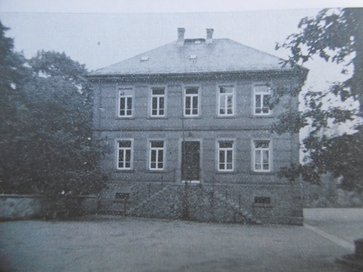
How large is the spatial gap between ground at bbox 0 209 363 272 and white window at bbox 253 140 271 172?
10.9 feet

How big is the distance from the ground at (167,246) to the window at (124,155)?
4194 mm

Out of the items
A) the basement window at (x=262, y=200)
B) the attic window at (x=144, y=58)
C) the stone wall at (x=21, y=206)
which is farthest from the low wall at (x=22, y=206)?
the basement window at (x=262, y=200)

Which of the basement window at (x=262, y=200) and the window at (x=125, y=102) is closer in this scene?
the basement window at (x=262, y=200)

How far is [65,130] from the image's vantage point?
60.1ft

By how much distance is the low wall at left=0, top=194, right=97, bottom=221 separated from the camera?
16.4 m

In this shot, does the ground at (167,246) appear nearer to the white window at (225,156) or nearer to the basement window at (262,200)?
the basement window at (262,200)

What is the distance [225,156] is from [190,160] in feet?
5.87

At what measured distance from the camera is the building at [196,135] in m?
19.6

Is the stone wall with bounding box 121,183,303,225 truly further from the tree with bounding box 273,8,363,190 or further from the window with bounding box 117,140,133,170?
the tree with bounding box 273,8,363,190

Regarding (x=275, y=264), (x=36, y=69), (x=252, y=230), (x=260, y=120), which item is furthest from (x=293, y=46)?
(x=36, y=69)

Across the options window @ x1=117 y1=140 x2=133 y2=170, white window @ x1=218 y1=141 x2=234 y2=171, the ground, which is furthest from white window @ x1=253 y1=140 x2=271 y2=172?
window @ x1=117 y1=140 x2=133 y2=170

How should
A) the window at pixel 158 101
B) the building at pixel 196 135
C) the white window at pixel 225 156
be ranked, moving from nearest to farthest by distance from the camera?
the building at pixel 196 135 < the white window at pixel 225 156 < the window at pixel 158 101

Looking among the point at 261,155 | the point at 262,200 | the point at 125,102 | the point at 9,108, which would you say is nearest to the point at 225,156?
the point at 261,155

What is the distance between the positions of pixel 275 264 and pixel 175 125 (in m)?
12.6
